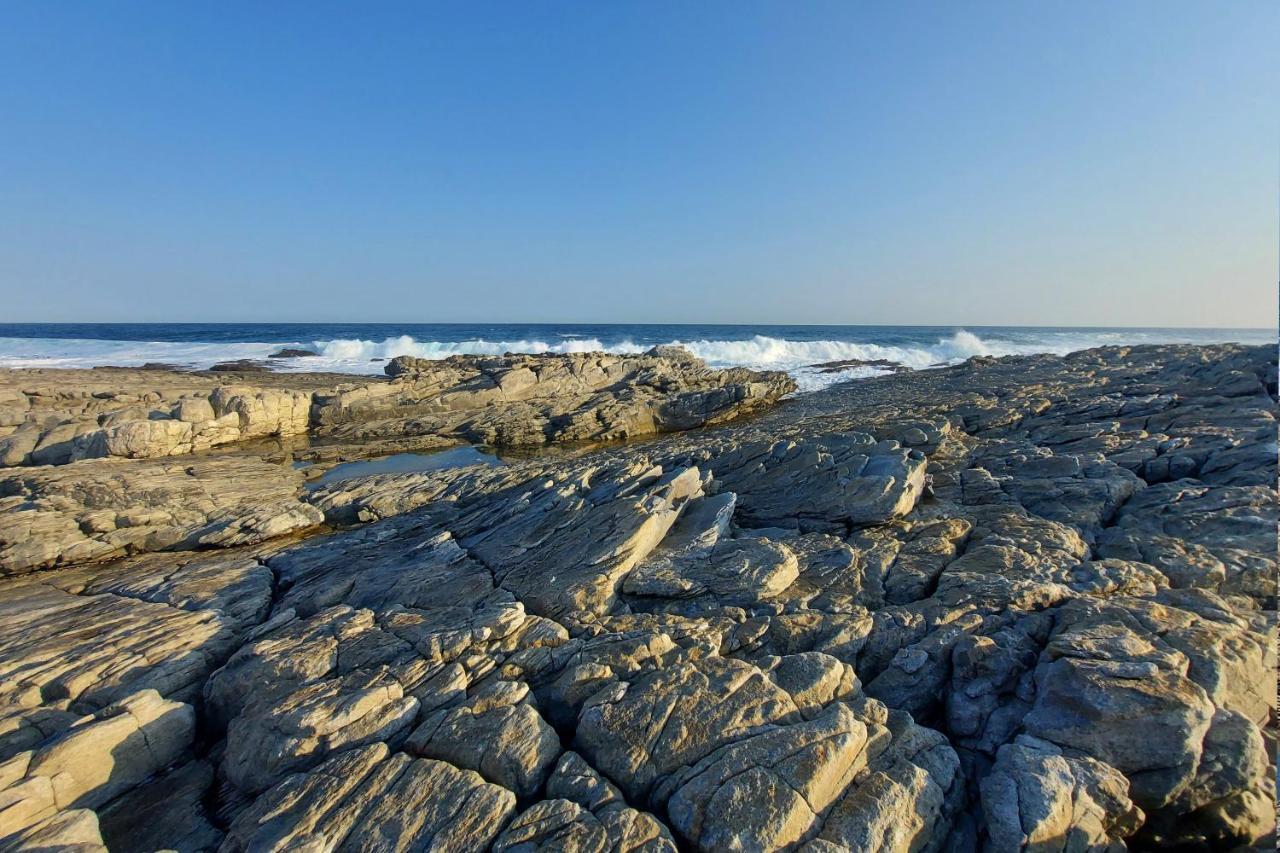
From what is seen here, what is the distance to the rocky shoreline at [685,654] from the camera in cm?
596

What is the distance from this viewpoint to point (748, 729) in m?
6.66

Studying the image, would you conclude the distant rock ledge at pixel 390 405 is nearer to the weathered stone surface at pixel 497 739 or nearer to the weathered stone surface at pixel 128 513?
the weathered stone surface at pixel 128 513

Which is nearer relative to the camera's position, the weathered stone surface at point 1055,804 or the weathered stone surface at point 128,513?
the weathered stone surface at point 1055,804

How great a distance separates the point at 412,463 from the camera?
87.6 feet

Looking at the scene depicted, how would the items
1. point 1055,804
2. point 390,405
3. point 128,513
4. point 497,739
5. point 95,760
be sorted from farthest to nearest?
point 390,405
point 128,513
point 95,760
point 497,739
point 1055,804

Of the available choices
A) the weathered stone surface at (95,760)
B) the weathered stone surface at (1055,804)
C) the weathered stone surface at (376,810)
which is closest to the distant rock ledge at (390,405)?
the weathered stone surface at (95,760)

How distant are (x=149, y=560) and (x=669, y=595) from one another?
47.6 feet

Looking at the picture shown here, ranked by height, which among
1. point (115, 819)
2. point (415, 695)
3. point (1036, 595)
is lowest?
point (115, 819)

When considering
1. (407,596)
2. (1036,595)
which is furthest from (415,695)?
(1036,595)

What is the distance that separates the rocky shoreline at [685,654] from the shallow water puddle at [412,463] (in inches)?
260

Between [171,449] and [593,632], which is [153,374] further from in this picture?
[593,632]

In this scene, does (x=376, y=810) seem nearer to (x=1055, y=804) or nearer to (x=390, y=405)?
(x=1055, y=804)

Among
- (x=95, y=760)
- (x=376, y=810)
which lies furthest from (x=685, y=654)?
(x=95, y=760)

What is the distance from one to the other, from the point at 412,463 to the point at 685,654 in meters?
21.9
